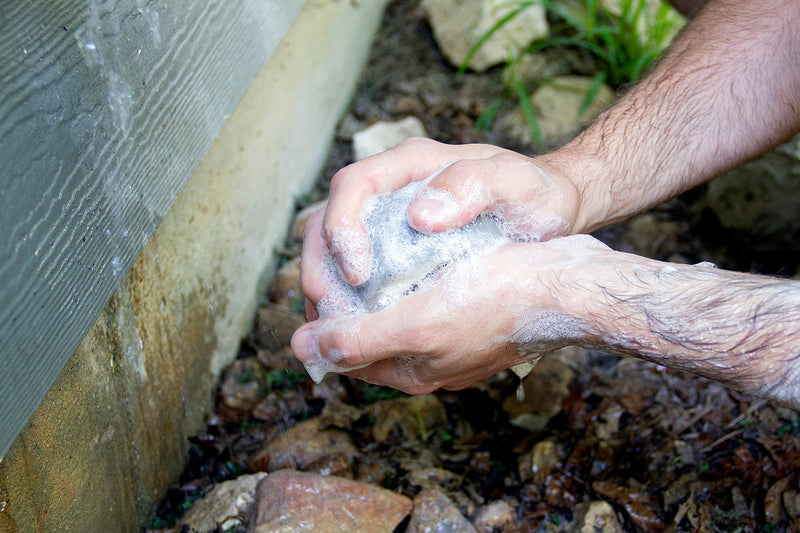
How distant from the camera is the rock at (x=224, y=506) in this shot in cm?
164

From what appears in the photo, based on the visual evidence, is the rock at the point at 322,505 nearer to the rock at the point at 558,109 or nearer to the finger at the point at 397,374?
the finger at the point at 397,374

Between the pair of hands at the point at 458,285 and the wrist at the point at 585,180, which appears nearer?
the pair of hands at the point at 458,285

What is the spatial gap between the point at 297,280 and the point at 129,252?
3.58 ft

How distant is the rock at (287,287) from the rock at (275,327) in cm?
8

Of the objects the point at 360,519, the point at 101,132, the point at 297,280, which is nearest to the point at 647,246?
the point at 297,280

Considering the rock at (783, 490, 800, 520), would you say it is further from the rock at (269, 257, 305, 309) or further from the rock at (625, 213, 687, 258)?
the rock at (269, 257, 305, 309)

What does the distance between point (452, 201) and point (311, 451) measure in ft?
2.95

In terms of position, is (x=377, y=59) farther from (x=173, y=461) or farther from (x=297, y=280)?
(x=173, y=461)

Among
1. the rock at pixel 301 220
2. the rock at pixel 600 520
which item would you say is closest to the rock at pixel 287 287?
the rock at pixel 301 220

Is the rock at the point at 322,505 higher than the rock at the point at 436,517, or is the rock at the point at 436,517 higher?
the rock at the point at 322,505

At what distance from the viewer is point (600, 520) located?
1.75 metres

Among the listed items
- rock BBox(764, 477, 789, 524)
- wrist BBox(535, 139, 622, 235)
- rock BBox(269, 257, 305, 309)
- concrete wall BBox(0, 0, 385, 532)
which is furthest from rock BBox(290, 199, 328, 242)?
rock BBox(764, 477, 789, 524)

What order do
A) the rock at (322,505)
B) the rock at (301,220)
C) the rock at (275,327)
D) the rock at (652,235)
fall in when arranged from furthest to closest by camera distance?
the rock at (652,235), the rock at (301,220), the rock at (275,327), the rock at (322,505)

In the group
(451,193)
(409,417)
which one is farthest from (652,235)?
(451,193)
